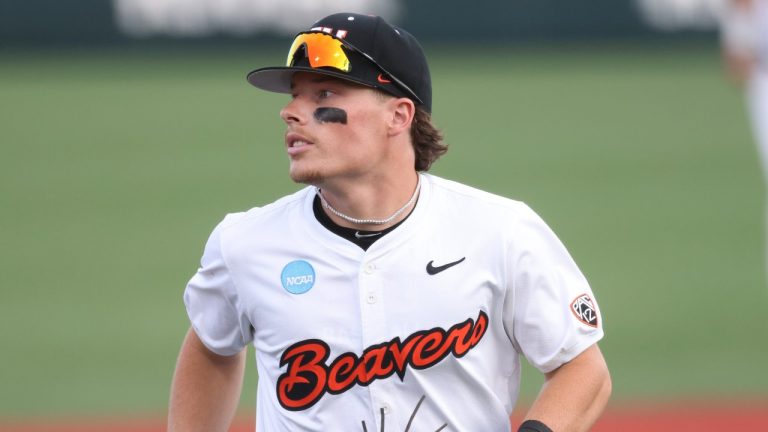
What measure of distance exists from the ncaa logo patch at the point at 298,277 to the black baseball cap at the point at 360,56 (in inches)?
21.7

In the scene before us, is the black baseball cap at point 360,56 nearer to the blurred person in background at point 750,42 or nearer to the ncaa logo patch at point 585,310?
the ncaa logo patch at point 585,310

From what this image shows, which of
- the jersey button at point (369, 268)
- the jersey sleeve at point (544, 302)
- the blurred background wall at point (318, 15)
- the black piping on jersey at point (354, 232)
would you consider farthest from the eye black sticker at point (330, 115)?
the blurred background wall at point (318, 15)

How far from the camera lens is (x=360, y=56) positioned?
12.5ft

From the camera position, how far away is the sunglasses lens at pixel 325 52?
3752mm

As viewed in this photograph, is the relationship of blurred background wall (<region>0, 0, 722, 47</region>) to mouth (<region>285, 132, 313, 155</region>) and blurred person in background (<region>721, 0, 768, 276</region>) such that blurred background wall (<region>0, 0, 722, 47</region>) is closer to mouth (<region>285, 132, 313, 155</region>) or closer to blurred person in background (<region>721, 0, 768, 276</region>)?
blurred person in background (<region>721, 0, 768, 276</region>)

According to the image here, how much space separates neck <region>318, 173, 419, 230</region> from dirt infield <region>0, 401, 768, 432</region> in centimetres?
442

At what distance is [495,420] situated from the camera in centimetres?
385

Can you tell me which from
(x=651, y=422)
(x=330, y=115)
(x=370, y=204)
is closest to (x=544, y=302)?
(x=370, y=204)

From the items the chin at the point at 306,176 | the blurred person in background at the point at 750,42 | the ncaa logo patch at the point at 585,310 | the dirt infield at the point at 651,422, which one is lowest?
the dirt infield at the point at 651,422

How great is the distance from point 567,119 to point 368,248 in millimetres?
13172

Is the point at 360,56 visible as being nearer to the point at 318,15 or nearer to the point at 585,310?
the point at 585,310

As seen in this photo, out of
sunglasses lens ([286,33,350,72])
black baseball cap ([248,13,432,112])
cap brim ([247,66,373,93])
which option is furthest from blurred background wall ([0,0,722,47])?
sunglasses lens ([286,33,350,72])

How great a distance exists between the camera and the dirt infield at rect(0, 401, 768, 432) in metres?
8.08

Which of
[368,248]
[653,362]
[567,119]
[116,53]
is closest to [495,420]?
[368,248]
